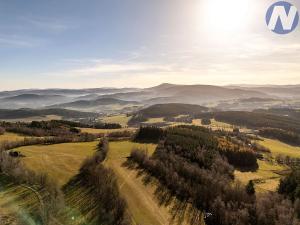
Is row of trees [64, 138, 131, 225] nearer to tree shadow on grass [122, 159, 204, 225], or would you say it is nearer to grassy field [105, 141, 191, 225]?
grassy field [105, 141, 191, 225]

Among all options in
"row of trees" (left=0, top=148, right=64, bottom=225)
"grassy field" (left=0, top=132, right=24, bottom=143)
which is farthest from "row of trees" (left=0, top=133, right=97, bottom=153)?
"row of trees" (left=0, top=148, right=64, bottom=225)

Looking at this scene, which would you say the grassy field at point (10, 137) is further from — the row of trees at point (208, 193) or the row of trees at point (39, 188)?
the row of trees at point (208, 193)

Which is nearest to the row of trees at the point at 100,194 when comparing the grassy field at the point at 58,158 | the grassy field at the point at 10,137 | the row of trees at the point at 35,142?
the grassy field at the point at 58,158

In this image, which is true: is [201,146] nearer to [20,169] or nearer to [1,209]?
[20,169]

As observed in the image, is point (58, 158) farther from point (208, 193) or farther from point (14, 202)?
point (208, 193)

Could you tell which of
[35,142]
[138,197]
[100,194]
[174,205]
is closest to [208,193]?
[174,205]

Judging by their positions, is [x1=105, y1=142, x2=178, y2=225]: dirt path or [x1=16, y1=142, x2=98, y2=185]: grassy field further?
[x1=16, y1=142, x2=98, y2=185]: grassy field

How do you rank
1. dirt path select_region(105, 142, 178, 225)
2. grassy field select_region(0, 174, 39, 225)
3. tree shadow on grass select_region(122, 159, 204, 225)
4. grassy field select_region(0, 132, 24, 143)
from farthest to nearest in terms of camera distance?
grassy field select_region(0, 132, 24, 143), tree shadow on grass select_region(122, 159, 204, 225), dirt path select_region(105, 142, 178, 225), grassy field select_region(0, 174, 39, 225)
